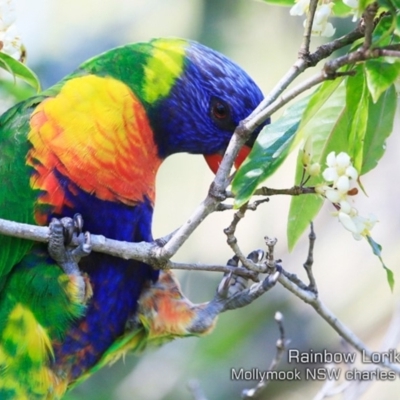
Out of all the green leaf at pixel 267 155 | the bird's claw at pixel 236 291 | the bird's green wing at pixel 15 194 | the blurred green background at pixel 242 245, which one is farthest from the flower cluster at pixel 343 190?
the blurred green background at pixel 242 245

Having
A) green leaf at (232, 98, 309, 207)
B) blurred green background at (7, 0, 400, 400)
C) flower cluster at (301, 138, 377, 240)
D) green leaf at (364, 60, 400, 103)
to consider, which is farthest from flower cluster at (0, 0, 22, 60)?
blurred green background at (7, 0, 400, 400)

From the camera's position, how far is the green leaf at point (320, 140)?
147cm

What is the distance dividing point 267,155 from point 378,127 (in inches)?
11.7

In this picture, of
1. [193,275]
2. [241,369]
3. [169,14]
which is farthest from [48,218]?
[169,14]

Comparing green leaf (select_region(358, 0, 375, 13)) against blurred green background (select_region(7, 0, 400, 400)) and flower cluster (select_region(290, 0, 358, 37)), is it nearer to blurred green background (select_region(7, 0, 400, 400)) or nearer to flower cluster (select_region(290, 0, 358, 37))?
flower cluster (select_region(290, 0, 358, 37))

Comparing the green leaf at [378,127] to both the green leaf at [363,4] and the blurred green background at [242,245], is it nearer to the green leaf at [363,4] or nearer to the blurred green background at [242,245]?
the green leaf at [363,4]

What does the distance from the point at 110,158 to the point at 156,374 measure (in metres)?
1.74

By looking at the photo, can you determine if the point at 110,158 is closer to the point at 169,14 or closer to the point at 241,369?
the point at 241,369

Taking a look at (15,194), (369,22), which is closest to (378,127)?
(369,22)

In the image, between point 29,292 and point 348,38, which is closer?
point 348,38

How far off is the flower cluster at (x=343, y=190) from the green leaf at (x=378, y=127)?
13 centimetres

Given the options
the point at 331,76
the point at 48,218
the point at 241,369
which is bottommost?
the point at 241,369

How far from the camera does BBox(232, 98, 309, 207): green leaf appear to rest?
1.28 m

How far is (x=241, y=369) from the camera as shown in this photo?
2998mm
